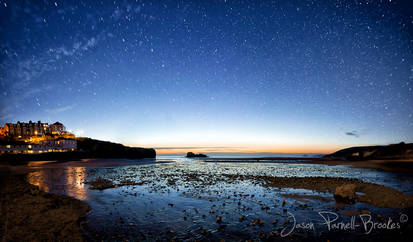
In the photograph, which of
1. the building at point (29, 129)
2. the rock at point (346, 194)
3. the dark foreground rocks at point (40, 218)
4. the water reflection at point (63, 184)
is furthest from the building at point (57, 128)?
the rock at point (346, 194)

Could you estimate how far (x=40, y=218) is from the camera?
1098 cm

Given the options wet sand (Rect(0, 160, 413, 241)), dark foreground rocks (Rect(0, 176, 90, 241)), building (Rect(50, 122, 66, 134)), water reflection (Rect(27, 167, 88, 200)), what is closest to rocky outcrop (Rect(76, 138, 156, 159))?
building (Rect(50, 122, 66, 134))

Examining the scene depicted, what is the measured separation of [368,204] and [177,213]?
13767 mm

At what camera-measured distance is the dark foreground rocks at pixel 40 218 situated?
875cm

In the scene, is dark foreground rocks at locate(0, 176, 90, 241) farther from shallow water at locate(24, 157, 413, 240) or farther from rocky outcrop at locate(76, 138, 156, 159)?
rocky outcrop at locate(76, 138, 156, 159)

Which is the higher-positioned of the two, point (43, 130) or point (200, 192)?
point (43, 130)

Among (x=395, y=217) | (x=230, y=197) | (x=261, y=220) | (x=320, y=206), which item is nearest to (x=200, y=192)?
(x=230, y=197)

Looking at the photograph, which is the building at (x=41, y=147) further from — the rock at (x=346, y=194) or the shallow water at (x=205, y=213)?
the rock at (x=346, y=194)

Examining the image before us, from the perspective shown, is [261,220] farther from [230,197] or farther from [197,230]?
[230,197]

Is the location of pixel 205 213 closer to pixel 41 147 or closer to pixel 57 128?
pixel 41 147

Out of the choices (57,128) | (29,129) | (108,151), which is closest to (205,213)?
(108,151)

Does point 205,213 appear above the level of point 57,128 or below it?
below

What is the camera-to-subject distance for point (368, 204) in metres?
14.0

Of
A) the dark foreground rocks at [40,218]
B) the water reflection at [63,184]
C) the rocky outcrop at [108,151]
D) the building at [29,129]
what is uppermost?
the building at [29,129]
